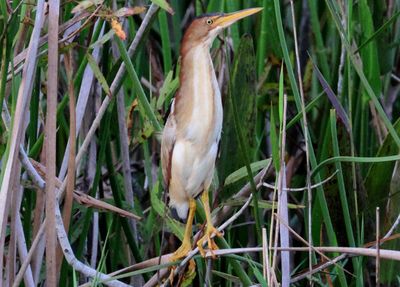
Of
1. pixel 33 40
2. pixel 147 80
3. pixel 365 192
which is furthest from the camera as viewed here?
pixel 147 80

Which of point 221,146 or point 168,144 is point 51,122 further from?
point 221,146

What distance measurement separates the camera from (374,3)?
2.08m

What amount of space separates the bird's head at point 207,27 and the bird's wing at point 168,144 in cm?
14

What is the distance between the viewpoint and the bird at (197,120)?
1.47m

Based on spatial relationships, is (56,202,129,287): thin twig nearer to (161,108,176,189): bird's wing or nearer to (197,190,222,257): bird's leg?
(197,190,222,257): bird's leg

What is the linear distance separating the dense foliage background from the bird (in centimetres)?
6

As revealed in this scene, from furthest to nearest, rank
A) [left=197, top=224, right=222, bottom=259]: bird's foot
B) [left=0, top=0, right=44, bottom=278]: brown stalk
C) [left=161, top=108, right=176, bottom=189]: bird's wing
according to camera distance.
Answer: [left=161, top=108, right=176, bottom=189]: bird's wing < [left=197, top=224, right=222, bottom=259]: bird's foot < [left=0, top=0, right=44, bottom=278]: brown stalk

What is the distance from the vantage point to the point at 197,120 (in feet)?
4.89

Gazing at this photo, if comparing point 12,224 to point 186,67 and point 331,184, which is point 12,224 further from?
point 331,184

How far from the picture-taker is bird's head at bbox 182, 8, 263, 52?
1495 mm

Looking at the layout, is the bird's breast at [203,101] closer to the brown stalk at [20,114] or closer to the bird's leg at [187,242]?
the bird's leg at [187,242]

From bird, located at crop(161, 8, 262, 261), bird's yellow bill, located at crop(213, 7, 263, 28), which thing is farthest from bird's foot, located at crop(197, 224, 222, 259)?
bird's yellow bill, located at crop(213, 7, 263, 28)

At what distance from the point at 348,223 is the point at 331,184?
40 centimetres

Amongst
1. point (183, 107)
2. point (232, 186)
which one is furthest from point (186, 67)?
point (232, 186)
